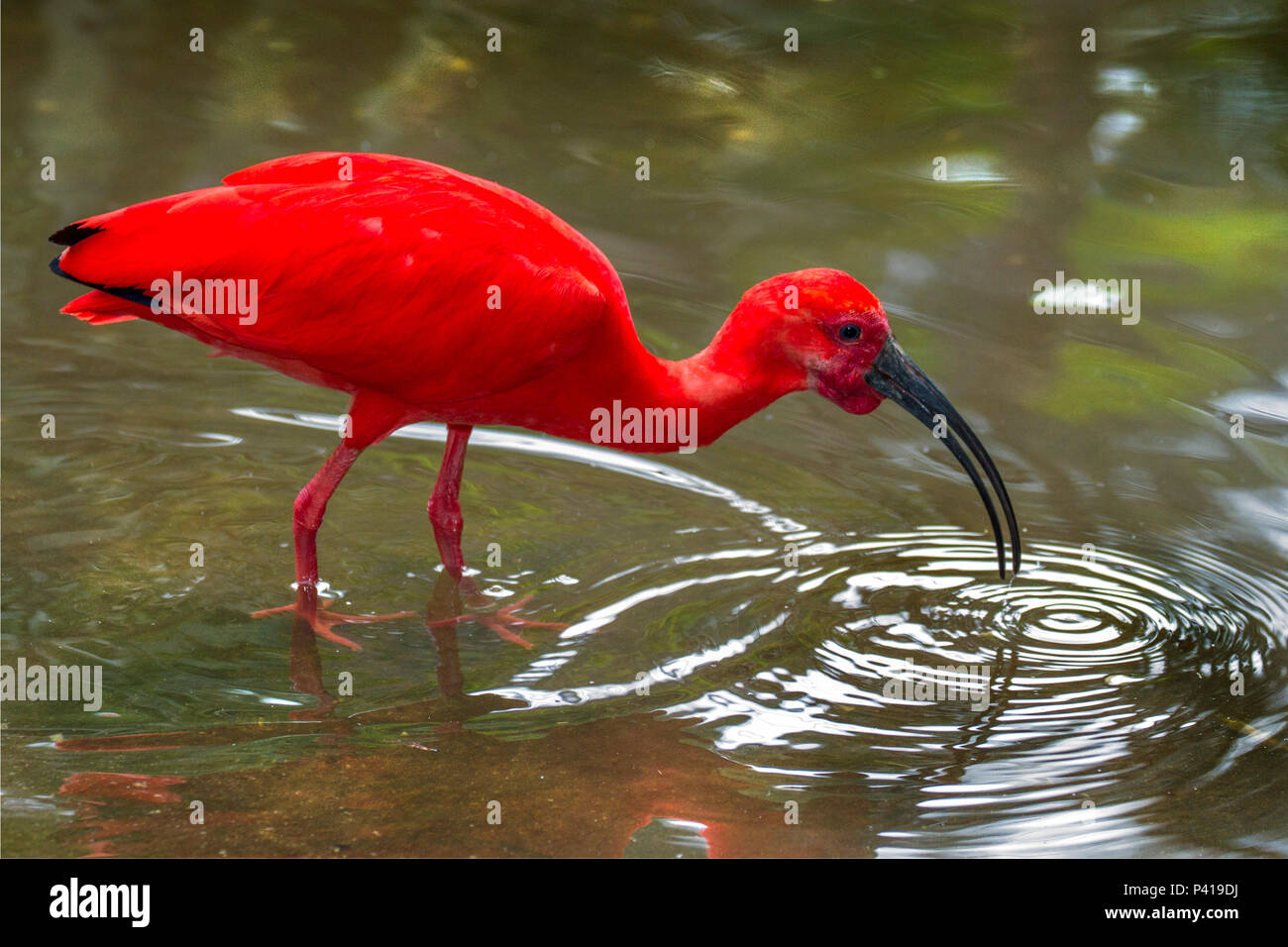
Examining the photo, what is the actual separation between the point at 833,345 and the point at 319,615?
171cm

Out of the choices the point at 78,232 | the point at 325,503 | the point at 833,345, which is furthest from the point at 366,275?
the point at 833,345

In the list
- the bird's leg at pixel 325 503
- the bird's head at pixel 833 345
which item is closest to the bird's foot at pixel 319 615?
the bird's leg at pixel 325 503

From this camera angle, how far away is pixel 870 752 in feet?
13.7

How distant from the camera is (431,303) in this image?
177 inches

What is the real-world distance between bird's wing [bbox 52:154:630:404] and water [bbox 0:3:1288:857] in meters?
0.85

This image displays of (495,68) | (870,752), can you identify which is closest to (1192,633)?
(870,752)

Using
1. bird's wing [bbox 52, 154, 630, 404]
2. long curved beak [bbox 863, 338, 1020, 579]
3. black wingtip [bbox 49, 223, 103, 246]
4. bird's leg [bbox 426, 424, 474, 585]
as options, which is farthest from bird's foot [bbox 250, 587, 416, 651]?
long curved beak [bbox 863, 338, 1020, 579]

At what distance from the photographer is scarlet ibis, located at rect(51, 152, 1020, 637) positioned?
14.6 ft

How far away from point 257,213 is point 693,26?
5.86 m

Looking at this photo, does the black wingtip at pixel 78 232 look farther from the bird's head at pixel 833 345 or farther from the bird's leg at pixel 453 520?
the bird's head at pixel 833 345

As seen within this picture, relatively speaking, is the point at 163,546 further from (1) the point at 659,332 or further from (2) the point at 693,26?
(2) the point at 693,26

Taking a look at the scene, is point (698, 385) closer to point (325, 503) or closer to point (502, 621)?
point (502, 621)

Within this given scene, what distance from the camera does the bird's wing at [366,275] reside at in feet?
14.6

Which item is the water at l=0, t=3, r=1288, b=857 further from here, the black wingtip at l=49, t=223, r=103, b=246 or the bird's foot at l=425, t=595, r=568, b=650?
the black wingtip at l=49, t=223, r=103, b=246
